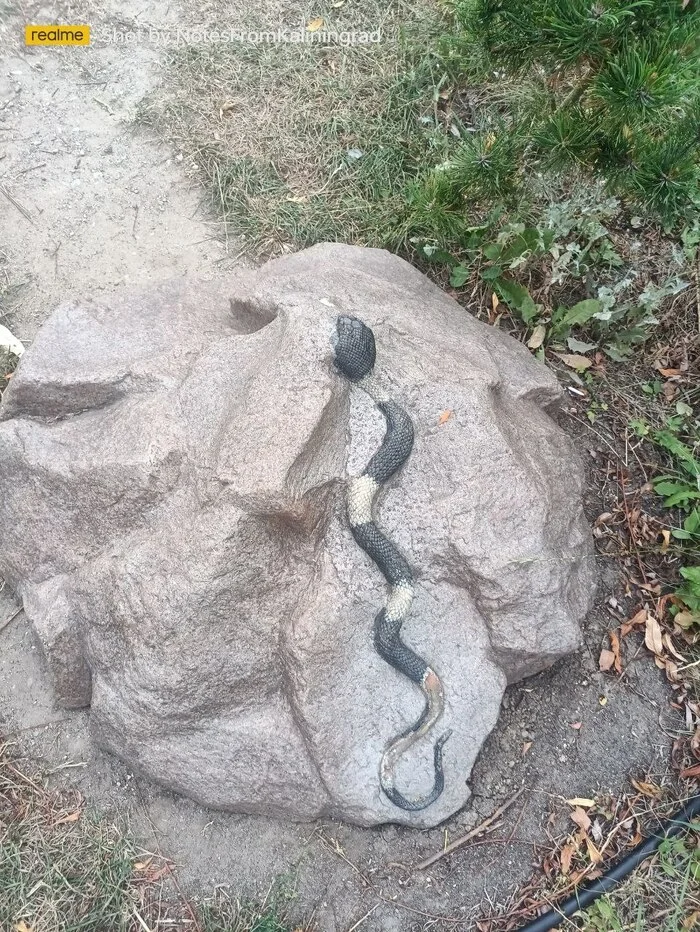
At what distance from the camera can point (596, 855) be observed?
A: 284 centimetres

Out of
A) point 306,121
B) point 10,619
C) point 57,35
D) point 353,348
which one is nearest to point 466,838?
point 353,348

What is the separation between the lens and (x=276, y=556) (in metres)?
2.58

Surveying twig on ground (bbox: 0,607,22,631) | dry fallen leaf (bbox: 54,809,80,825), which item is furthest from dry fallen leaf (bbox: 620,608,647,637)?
twig on ground (bbox: 0,607,22,631)

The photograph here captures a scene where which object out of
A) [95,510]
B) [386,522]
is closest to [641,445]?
[386,522]

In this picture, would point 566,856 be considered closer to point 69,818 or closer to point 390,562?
point 390,562

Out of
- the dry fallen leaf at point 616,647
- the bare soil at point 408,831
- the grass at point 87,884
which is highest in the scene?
the dry fallen leaf at point 616,647

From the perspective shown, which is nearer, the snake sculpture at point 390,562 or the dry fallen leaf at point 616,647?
the snake sculpture at point 390,562

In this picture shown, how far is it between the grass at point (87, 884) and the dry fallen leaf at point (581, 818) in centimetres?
117

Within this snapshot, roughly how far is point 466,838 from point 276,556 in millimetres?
1389

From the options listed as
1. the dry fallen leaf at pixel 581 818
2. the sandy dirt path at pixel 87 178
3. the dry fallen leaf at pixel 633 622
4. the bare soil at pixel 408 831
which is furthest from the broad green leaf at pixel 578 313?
the dry fallen leaf at pixel 581 818

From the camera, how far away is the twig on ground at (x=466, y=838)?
9.25ft

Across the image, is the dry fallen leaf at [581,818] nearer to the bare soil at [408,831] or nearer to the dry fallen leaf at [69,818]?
the bare soil at [408,831]

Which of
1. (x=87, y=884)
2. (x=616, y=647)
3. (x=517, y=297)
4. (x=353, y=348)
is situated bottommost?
(x=87, y=884)

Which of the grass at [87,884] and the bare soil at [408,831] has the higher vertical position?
the bare soil at [408,831]
